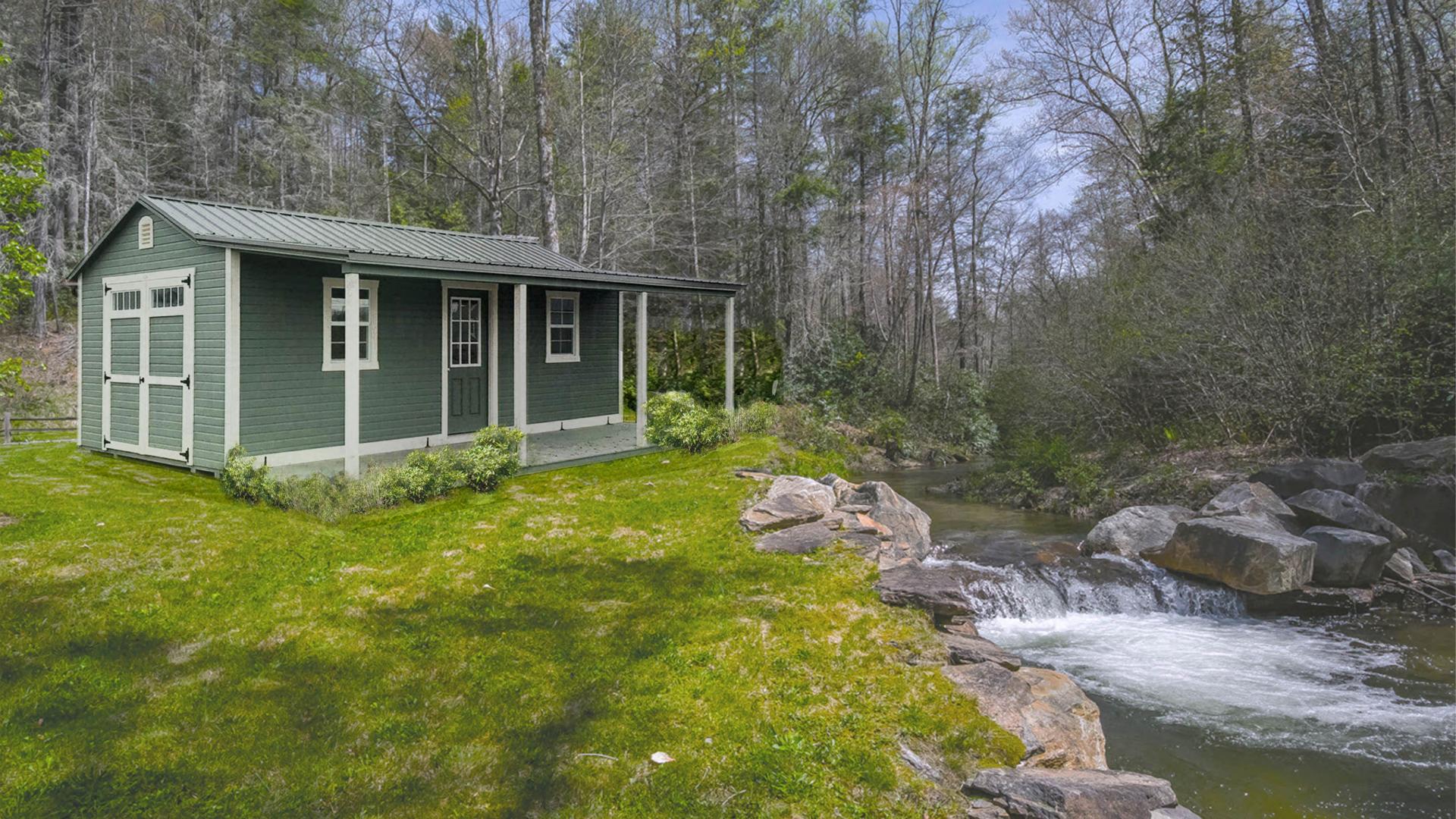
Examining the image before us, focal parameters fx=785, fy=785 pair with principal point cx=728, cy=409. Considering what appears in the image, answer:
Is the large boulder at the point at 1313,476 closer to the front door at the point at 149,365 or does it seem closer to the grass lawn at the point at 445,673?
the grass lawn at the point at 445,673

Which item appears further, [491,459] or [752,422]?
[752,422]

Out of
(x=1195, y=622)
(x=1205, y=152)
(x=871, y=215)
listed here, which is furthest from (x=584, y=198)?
(x=1195, y=622)

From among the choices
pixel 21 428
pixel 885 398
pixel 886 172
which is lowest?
pixel 21 428

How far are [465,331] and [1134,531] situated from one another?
9567 mm

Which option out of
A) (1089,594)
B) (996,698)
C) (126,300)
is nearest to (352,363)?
(126,300)

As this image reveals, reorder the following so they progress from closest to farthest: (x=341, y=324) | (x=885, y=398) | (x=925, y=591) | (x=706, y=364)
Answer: (x=925, y=591)
(x=341, y=324)
(x=706, y=364)
(x=885, y=398)

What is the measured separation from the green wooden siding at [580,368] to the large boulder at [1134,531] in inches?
320

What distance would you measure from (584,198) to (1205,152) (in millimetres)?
12823

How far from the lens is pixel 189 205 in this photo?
994cm

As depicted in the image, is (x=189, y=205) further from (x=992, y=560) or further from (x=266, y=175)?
(x=266, y=175)

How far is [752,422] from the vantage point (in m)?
13.0

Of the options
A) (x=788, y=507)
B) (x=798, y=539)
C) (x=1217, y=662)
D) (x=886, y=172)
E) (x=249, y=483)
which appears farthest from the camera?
(x=886, y=172)

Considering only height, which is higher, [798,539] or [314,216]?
[314,216]

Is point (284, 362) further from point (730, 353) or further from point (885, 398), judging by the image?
point (885, 398)
